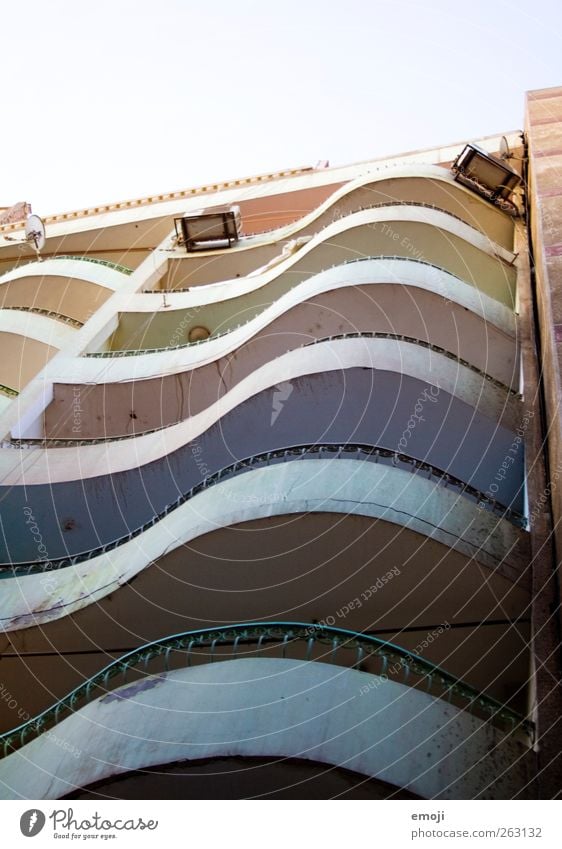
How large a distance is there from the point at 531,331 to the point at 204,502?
788cm

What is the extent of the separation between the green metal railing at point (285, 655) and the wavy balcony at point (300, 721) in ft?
0.05

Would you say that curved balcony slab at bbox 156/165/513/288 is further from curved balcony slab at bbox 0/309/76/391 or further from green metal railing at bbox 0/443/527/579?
green metal railing at bbox 0/443/527/579

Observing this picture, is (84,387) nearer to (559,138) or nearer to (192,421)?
(192,421)

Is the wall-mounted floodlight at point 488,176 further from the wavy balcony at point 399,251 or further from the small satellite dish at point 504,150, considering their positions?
the wavy balcony at point 399,251

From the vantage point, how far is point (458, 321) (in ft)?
60.5

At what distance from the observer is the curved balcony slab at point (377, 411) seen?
15773 mm

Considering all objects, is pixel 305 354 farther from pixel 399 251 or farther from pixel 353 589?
pixel 399 251

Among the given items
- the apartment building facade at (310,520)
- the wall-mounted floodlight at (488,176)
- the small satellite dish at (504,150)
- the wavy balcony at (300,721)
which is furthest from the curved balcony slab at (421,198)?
the wavy balcony at (300,721)

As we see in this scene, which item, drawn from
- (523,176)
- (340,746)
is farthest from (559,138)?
(340,746)

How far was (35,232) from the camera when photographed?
3069cm

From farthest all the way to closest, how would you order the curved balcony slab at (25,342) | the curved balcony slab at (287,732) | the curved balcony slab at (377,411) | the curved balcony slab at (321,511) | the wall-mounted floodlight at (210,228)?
the wall-mounted floodlight at (210,228)
the curved balcony slab at (25,342)
the curved balcony slab at (377,411)
the curved balcony slab at (321,511)
the curved balcony slab at (287,732)
